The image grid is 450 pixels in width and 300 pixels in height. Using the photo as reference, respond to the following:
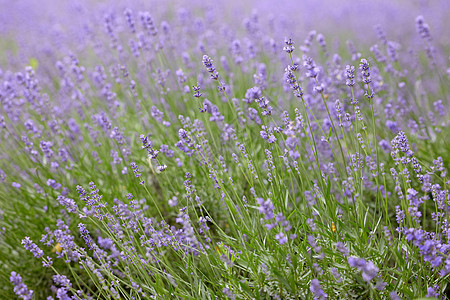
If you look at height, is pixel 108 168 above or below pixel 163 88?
below

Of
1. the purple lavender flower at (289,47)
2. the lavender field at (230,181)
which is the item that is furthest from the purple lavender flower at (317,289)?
the purple lavender flower at (289,47)

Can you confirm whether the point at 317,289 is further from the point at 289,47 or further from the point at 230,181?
the point at 289,47

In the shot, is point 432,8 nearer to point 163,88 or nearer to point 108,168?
point 163,88

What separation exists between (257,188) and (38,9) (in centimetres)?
964

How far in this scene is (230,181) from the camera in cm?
185

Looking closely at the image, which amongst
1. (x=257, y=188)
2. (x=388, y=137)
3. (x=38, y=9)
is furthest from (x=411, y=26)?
(x=38, y=9)

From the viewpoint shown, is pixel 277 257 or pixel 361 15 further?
pixel 361 15

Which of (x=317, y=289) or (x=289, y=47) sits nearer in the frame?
(x=317, y=289)

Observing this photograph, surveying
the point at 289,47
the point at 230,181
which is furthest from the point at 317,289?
the point at 289,47

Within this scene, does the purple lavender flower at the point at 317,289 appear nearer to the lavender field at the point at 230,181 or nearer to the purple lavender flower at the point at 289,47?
the lavender field at the point at 230,181

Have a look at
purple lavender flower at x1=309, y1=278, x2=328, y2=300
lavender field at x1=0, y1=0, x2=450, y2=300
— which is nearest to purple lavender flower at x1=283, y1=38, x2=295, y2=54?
lavender field at x1=0, y1=0, x2=450, y2=300

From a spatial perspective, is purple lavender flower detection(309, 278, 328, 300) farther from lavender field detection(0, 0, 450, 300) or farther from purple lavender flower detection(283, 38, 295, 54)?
purple lavender flower detection(283, 38, 295, 54)

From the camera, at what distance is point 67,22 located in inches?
328

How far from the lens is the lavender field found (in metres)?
1.80
